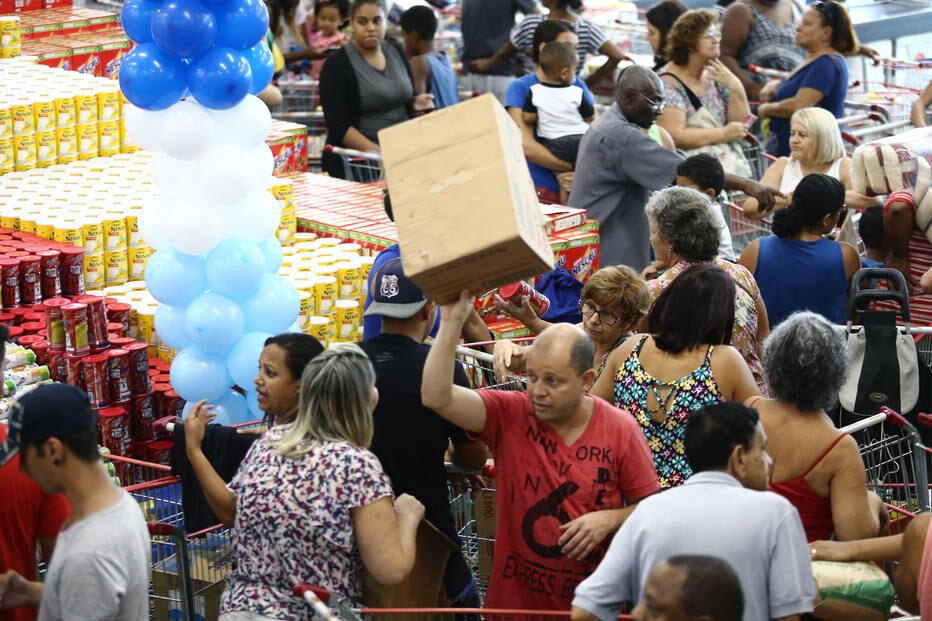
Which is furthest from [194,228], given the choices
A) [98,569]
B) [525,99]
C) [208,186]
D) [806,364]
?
[525,99]

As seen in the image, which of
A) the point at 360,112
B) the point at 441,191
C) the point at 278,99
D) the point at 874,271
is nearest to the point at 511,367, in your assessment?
the point at 441,191

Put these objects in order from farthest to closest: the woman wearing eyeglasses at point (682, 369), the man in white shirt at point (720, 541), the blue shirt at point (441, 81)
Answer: the blue shirt at point (441, 81)
the woman wearing eyeglasses at point (682, 369)
the man in white shirt at point (720, 541)

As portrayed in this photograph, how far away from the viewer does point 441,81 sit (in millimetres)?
10648

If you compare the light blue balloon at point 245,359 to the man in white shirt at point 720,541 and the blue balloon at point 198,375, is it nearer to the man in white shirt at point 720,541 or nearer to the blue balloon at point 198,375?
the blue balloon at point 198,375

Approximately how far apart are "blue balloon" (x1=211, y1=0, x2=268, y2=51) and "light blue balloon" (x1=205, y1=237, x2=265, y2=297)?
2.58ft

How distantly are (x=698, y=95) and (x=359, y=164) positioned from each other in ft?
7.61

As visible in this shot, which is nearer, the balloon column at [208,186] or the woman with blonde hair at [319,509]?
the woman with blonde hair at [319,509]

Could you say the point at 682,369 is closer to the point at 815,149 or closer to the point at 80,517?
the point at 80,517

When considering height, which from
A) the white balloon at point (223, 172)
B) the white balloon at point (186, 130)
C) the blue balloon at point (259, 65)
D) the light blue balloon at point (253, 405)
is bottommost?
the light blue balloon at point (253, 405)

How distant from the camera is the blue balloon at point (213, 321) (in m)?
5.73

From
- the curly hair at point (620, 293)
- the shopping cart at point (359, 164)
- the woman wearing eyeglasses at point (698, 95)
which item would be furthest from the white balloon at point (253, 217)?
the woman wearing eyeglasses at point (698, 95)

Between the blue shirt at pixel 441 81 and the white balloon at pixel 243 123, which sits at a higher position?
the blue shirt at pixel 441 81

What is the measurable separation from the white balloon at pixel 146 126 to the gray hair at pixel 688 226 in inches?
78.8

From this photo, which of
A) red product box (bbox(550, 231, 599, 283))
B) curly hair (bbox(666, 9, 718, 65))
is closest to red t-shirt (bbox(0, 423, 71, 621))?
red product box (bbox(550, 231, 599, 283))
